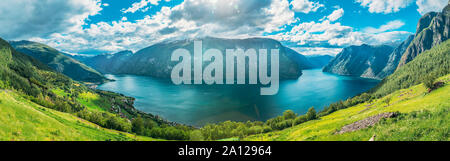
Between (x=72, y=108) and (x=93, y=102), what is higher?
(x=93, y=102)

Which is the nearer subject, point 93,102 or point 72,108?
point 72,108

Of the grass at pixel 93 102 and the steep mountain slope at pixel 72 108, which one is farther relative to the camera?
the grass at pixel 93 102

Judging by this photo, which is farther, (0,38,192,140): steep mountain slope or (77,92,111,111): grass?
(77,92,111,111): grass

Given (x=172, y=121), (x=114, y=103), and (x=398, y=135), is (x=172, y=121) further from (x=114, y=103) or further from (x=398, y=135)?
(x=398, y=135)

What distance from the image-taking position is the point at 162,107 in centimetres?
15962
